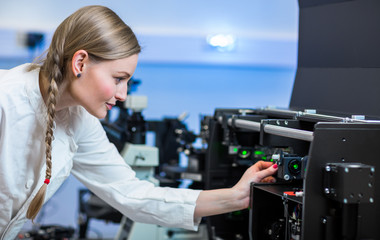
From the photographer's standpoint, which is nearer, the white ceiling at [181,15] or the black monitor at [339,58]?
the black monitor at [339,58]

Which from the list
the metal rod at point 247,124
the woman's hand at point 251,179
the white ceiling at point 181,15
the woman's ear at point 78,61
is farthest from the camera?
the white ceiling at point 181,15

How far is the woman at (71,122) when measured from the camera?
162cm

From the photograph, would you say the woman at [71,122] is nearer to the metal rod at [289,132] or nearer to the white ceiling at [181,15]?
the metal rod at [289,132]

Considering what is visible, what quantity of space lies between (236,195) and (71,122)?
66 cm

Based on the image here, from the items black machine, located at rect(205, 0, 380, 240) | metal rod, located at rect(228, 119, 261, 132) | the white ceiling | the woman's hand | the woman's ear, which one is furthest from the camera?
the white ceiling

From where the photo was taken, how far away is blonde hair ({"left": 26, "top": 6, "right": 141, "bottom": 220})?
1604mm

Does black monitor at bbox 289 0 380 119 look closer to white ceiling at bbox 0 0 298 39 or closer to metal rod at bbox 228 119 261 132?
metal rod at bbox 228 119 261 132

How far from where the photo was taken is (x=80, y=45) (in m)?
1.61

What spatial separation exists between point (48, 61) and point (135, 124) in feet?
4.41

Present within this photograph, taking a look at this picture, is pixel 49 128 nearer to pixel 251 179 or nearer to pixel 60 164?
pixel 60 164

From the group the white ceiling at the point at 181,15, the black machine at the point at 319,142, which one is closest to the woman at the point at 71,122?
the black machine at the point at 319,142

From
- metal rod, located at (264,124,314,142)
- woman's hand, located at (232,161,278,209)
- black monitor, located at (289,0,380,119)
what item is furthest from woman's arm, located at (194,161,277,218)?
black monitor, located at (289,0,380,119)

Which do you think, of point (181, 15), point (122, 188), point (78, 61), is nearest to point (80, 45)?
point (78, 61)

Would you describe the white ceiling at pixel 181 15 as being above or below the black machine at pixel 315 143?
above
